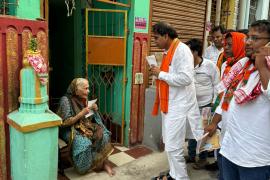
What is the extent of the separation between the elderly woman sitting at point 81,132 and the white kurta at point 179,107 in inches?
35.2

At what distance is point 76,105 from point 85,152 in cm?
58

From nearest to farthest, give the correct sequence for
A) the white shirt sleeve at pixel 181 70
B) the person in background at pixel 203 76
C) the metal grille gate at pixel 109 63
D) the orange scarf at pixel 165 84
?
the white shirt sleeve at pixel 181 70
the orange scarf at pixel 165 84
the person in background at pixel 203 76
the metal grille gate at pixel 109 63

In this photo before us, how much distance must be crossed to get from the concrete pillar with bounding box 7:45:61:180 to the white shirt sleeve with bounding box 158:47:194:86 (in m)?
1.25

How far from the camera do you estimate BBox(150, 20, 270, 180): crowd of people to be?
5.56 ft

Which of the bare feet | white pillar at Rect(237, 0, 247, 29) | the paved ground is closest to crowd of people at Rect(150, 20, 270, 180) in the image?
the paved ground

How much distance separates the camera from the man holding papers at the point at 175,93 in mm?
2838

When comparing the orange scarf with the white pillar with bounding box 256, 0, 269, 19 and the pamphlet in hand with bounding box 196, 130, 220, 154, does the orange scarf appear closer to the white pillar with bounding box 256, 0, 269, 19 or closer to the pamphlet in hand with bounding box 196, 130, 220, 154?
the pamphlet in hand with bounding box 196, 130, 220, 154

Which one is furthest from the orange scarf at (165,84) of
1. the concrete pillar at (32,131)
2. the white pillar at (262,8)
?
the white pillar at (262,8)

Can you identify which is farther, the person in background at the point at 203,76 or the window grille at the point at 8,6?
the person in background at the point at 203,76

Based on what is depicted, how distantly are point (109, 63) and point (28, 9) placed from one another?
5.13ft

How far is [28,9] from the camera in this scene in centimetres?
267

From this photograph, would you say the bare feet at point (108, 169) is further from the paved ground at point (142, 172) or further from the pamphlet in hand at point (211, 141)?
the pamphlet in hand at point (211, 141)

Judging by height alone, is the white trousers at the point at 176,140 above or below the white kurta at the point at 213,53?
below

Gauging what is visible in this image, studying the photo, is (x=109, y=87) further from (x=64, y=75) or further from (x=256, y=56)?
(x=256, y=56)
